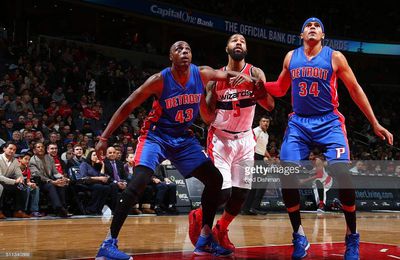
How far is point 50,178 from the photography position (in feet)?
33.6

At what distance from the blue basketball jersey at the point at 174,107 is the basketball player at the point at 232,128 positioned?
1.95 feet

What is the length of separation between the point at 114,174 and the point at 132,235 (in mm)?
4036

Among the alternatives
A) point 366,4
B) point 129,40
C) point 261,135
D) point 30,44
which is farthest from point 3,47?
point 366,4

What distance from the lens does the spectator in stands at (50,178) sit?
10.0 meters

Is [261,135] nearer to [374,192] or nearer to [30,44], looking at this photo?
[374,192]

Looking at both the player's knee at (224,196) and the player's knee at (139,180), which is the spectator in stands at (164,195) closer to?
the player's knee at (224,196)

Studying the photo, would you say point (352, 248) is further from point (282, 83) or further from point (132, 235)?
point (132, 235)

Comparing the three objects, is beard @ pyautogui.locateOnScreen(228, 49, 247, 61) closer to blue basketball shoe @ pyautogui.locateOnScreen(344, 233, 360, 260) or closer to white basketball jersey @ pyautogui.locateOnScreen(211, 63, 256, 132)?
white basketball jersey @ pyautogui.locateOnScreen(211, 63, 256, 132)

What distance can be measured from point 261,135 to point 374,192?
5.28 m

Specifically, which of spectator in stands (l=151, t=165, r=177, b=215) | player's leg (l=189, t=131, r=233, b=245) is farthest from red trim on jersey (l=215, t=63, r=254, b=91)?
spectator in stands (l=151, t=165, r=177, b=215)

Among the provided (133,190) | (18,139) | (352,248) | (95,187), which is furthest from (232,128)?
(18,139)

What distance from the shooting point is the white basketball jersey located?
584 centimetres

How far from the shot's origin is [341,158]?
5000 millimetres

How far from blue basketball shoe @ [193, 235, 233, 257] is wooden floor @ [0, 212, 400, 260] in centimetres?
30
